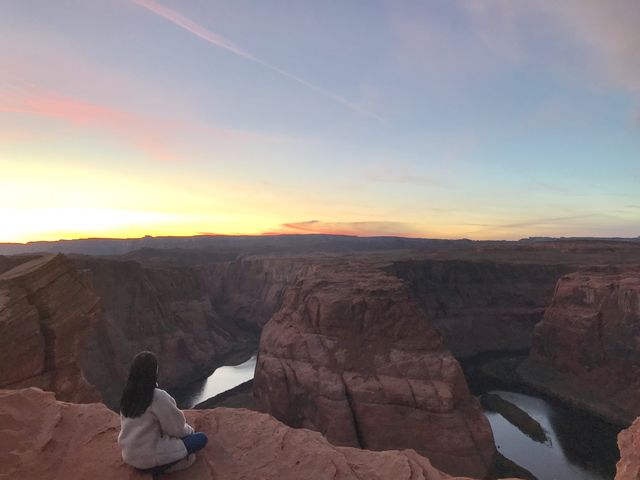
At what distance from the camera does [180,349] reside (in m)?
57.4

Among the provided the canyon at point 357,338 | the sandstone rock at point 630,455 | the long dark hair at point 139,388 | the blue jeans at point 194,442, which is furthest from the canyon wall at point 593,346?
the long dark hair at point 139,388

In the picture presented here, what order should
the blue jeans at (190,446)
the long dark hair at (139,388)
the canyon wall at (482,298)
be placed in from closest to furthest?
the long dark hair at (139,388), the blue jeans at (190,446), the canyon wall at (482,298)

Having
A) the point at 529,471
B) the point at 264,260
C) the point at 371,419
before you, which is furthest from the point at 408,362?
the point at 264,260

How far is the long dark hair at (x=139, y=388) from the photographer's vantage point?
6062mm

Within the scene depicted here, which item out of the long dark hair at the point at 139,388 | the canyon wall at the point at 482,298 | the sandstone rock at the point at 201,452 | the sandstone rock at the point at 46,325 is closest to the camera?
the long dark hair at the point at 139,388

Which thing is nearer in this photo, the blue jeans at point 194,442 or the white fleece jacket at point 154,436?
the white fleece jacket at point 154,436

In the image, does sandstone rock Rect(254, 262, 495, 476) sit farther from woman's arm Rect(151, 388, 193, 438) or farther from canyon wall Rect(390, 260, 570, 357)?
canyon wall Rect(390, 260, 570, 357)

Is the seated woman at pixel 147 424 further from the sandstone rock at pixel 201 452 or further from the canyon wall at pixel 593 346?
the canyon wall at pixel 593 346

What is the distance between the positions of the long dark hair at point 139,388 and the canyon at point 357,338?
1553mm

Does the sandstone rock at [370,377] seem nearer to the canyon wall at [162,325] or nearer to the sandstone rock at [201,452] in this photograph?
the canyon wall at [162,325]

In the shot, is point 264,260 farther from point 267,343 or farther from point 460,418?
point 460,418

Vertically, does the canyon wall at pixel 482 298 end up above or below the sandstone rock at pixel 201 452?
below

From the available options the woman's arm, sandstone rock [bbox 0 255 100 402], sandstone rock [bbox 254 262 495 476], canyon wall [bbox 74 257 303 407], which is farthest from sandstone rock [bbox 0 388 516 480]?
canyon wall [bbox 74 257 303 407]

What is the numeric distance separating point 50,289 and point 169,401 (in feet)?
48.6
